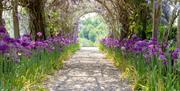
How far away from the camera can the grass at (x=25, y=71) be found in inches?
195

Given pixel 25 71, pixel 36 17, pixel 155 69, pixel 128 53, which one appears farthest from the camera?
pixel 36 17

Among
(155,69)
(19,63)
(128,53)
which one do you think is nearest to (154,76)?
(155,69)

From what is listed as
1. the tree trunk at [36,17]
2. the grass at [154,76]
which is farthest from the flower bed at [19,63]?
the tree trunk at [36,17]

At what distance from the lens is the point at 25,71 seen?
629 centimetres

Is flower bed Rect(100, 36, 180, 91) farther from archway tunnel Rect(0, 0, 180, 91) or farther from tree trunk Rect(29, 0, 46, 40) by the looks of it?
tree trunk Rect(29, 0, 46, 40)

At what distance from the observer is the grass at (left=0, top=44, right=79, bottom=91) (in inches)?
195

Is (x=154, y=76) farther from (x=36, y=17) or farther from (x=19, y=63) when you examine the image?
(x=36, y=17)

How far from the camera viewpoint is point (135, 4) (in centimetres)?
1122

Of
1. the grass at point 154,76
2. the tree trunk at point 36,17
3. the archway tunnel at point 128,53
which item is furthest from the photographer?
the tree trunk at point 36,17

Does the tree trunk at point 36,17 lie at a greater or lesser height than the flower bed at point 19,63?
greater

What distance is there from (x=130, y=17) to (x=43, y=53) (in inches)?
218

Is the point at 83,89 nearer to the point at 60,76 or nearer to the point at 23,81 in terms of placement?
the point at 23,81

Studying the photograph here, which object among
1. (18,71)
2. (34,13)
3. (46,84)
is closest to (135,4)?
(34,13)

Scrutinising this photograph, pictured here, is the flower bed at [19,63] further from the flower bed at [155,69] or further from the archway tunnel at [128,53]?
the flower bed at [155,69]
